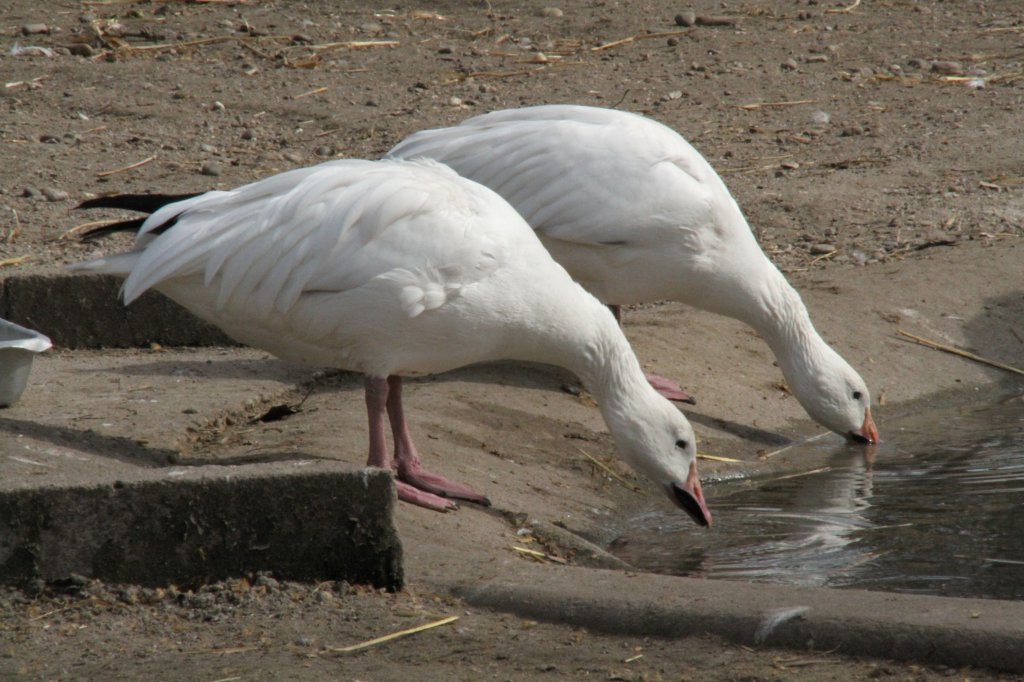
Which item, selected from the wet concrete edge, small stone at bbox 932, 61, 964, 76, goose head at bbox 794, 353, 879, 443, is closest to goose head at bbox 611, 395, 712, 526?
the wet concrete edge

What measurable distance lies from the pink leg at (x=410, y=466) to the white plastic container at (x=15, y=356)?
47.3 inches

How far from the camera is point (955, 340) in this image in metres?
7.20

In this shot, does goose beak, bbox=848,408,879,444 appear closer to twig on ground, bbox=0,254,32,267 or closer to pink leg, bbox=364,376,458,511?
pink leg, bbox=364,376,458,511

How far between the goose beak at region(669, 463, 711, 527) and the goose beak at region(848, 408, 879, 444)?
4.56 ft

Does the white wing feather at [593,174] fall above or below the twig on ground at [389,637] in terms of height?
above

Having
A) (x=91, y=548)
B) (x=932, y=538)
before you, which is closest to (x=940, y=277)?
(x=932, y=538)

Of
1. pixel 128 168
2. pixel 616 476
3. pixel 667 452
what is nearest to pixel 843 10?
pixel 128 168

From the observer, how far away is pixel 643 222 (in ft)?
19.3

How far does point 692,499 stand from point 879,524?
2.10ft

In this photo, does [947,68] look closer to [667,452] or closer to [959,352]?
[959,352]

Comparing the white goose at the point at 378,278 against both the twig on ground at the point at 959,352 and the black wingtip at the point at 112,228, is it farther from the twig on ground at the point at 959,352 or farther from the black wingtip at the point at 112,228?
the twig on ground at the point at 959,352

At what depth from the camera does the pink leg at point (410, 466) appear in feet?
15.8

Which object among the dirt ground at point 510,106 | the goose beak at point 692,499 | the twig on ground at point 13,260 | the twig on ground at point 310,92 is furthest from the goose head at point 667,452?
the twig on ground at point 310,92

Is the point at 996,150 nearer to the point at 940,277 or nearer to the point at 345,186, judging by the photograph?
the point at 940,277
